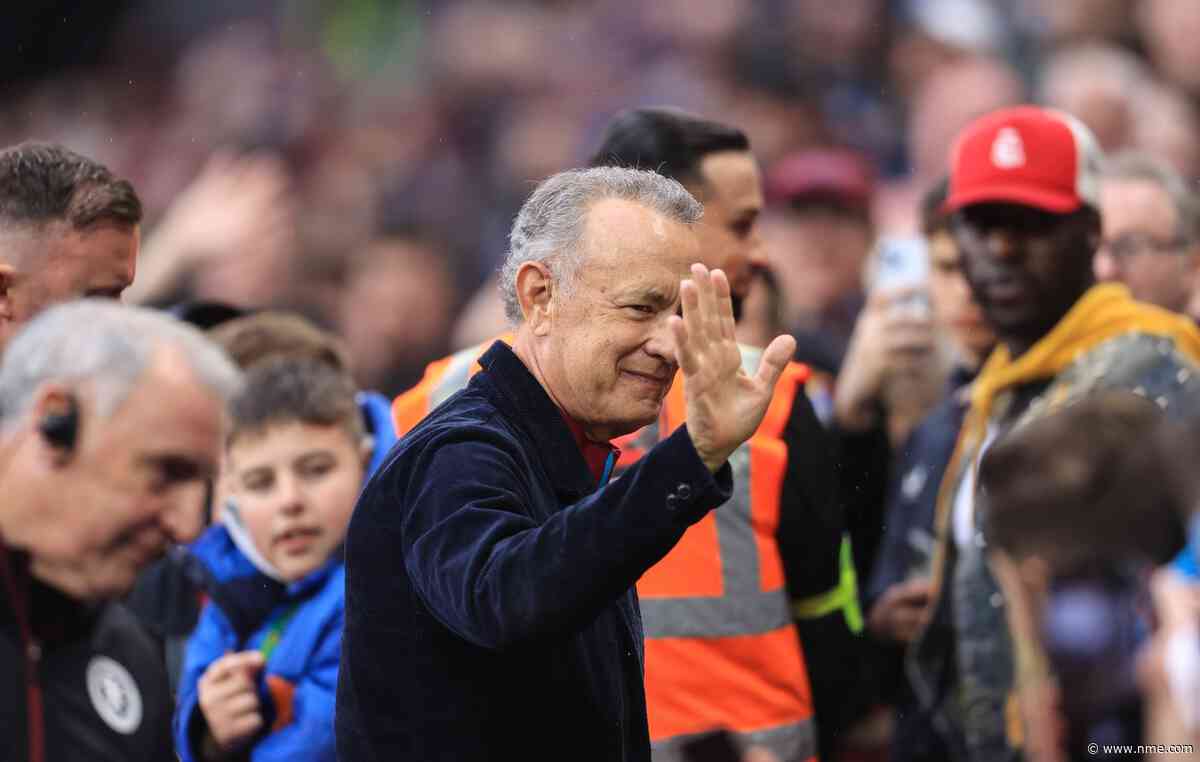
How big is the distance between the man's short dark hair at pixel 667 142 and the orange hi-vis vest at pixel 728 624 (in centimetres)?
53

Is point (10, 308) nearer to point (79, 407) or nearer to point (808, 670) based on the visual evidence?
point (79, 407)

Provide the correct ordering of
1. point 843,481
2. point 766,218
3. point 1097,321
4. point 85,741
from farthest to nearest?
1. point 766,218
2. point 843,481
3. point 1097,321
4. point 85,741

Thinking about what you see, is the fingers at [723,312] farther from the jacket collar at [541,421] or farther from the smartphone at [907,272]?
the smartphone at [907,272]

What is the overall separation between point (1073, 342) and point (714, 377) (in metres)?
2.24

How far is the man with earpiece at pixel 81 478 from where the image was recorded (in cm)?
244

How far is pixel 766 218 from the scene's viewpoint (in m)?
7.46

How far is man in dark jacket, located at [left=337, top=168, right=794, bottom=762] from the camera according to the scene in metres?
2.43

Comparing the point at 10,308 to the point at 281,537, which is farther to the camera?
the point at 281,537

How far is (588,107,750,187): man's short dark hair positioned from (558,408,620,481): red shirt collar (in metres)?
1.27

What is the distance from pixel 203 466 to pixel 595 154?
187cm

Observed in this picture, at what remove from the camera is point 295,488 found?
4137 millimetres

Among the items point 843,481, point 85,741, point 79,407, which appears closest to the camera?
point 79,407

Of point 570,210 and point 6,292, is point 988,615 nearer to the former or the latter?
point 570,210

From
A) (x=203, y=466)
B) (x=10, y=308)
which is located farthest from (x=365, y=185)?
(x=203, y=466)
